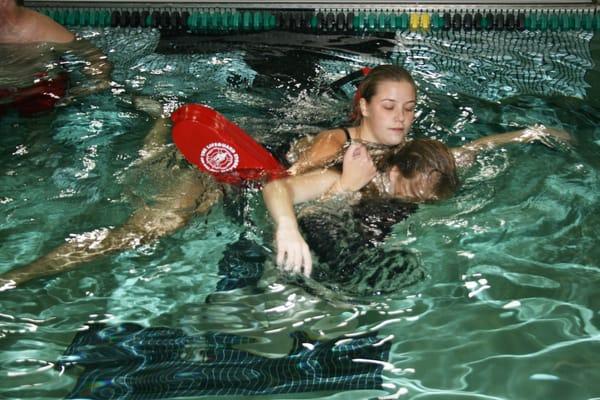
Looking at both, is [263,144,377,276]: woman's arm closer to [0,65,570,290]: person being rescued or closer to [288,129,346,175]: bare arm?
[0,65,570,290]: person being rescued

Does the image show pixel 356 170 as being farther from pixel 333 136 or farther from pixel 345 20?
pixel 345 20

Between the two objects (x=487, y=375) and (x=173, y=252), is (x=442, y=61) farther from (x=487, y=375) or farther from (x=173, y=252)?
(x=487, y=375)

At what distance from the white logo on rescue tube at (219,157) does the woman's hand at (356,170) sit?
1.52ft

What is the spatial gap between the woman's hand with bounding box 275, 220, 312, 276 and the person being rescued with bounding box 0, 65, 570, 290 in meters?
0.06

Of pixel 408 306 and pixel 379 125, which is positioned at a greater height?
pixel 379 125

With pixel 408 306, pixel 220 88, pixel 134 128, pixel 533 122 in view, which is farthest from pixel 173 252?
pixel 533 122

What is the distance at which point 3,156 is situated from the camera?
151 inches

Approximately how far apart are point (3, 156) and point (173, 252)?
1244 millimetres

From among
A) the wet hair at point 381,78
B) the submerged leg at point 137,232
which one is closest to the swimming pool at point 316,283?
the submerged leg at point 137,232

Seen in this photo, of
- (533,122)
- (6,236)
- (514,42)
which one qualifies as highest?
(514,42)

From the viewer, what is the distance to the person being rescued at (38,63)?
431 centimetres

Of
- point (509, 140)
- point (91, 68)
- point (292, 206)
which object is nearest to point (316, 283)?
point (292, 206)

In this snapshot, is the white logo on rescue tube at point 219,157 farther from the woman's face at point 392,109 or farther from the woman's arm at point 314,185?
the woman's face at point 392,109

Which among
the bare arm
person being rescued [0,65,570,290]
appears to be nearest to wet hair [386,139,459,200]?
person being rescued [0,65,570,290]
